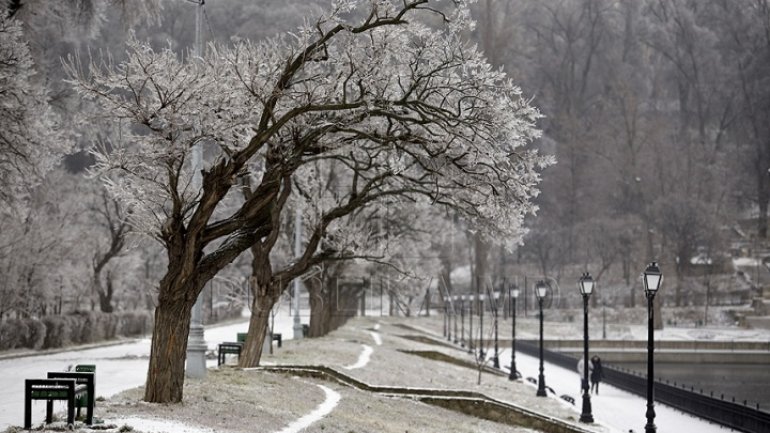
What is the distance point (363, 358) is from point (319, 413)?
13654 millimetres

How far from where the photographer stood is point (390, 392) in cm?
2244

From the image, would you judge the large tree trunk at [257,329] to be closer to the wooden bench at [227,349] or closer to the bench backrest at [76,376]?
the wooden bench at [227,349]

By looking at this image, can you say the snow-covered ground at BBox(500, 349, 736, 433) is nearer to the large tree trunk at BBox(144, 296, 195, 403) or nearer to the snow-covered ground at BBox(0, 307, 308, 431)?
the snow-covered ground at BBox(0, 307, 308, 431)

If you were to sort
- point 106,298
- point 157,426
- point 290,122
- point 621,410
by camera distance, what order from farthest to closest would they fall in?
point 106,298
point 621,410
point 290,122
point 157,426

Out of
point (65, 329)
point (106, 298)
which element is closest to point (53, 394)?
point (65, 329)

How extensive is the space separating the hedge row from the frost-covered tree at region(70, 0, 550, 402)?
72.4ft

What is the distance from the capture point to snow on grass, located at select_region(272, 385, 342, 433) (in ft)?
48.4

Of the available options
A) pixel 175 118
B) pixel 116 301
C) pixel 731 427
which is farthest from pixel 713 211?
pixel 175 118

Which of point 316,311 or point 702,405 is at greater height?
point 316,311

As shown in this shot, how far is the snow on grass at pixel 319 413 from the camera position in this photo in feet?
48.4

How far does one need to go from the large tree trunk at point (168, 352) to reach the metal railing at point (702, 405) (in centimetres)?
1684

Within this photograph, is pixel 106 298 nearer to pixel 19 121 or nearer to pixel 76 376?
pixel 19 121

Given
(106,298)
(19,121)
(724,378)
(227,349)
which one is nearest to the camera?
(19,121)

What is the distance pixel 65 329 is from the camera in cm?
4100
